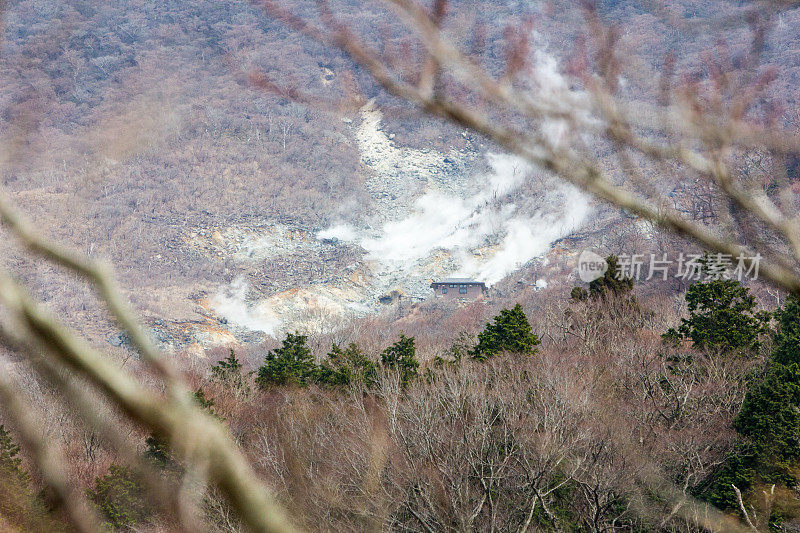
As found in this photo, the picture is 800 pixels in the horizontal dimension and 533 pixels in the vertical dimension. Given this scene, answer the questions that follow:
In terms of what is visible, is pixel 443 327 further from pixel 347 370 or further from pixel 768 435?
pixel 768 435

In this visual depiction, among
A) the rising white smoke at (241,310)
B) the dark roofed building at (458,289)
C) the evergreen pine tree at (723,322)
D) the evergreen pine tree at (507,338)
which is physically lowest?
the rising white smoke at (241,310)

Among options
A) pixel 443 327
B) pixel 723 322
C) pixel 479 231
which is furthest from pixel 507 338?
pixel 479 231

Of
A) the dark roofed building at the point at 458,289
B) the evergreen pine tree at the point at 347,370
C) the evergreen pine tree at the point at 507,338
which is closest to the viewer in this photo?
the evergreen pine tree at the point at 347,370

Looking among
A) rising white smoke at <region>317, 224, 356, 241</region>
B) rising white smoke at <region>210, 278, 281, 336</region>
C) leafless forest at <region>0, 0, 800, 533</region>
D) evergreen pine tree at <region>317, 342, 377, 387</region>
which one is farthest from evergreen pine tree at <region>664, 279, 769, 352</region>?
rising white smoke at <region>317, 224, 356, 241</region>

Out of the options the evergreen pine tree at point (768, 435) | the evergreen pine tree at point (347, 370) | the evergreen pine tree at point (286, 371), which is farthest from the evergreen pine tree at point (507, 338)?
the evergreen pine tree at point (768, 435)

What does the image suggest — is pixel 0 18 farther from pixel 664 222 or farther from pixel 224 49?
pixel 664 222

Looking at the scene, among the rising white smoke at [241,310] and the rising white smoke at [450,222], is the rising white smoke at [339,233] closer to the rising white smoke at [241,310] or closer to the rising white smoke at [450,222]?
the rising white smoke at [450,222]

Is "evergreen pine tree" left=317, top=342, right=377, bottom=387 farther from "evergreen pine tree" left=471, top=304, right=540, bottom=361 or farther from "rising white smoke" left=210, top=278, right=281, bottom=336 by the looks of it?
"rising white smoke" left=210, top=278, right=281, bottom=336

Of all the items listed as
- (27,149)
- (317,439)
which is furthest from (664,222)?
(317,439)
